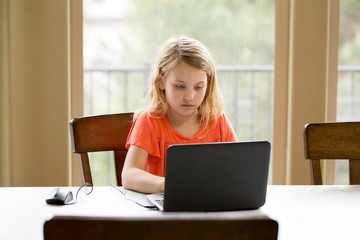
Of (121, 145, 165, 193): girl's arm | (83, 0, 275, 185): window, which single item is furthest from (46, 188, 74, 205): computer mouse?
(83, 0, 275, 185): window

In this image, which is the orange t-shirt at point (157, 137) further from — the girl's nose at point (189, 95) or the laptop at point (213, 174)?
the laptop at point (213, 174)

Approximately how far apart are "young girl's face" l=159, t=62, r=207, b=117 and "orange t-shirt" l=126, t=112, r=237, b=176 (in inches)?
3.4

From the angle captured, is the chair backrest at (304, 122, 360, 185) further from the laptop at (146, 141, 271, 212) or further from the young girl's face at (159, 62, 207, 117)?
the laptop at (146, 141, 271, 212)

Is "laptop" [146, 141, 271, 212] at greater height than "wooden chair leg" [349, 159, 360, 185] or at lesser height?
greater

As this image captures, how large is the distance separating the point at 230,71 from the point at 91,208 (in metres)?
1.78

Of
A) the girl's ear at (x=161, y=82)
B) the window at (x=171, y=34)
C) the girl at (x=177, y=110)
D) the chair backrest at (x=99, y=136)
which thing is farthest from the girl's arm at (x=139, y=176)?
the window at (x=171, y=34)

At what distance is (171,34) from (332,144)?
1.36 m

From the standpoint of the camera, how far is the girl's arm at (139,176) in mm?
1270

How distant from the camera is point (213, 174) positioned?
101cm

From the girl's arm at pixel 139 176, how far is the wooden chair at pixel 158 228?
73 cm

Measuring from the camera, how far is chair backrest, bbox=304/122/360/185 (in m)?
1.59

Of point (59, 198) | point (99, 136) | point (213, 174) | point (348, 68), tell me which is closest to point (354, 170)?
point (213, 174)

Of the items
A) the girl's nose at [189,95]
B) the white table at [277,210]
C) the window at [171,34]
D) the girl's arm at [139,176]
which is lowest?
the white table at [277,210]

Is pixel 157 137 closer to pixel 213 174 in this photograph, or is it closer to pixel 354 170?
pixel 213 174
